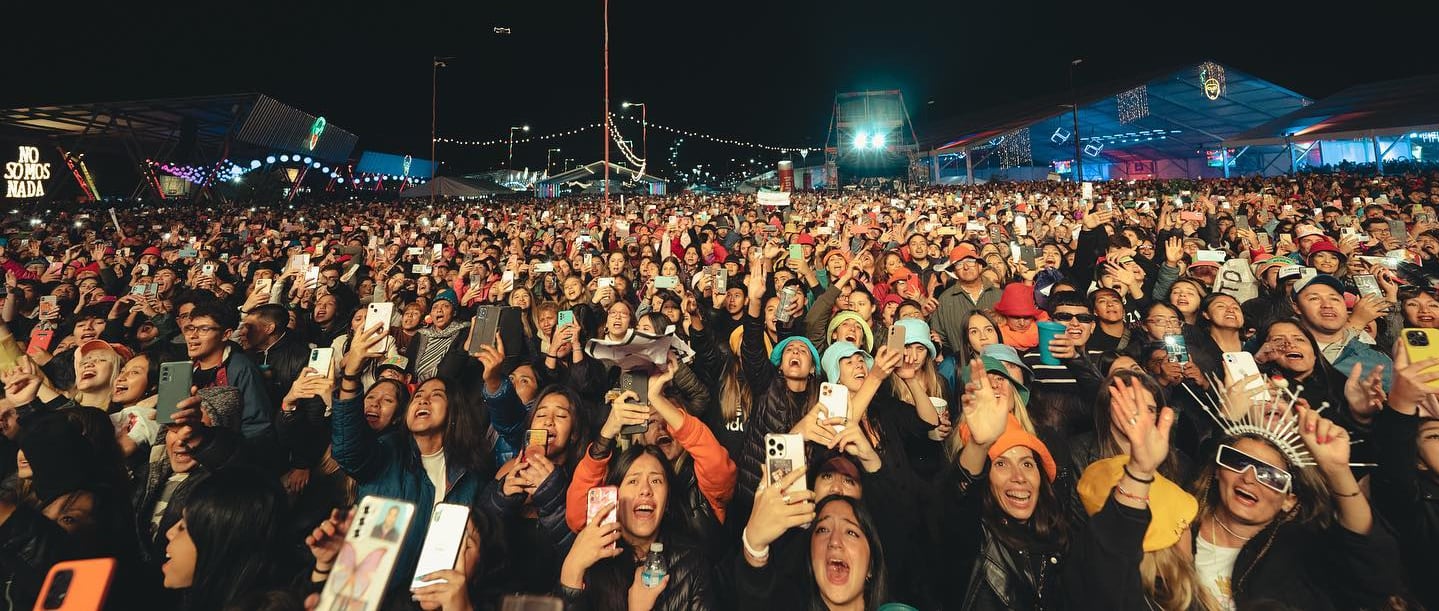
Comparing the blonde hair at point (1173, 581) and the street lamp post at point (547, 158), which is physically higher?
the street lamp post at point (547, 158)

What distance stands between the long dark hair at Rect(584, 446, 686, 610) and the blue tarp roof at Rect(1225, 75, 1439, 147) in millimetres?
35026

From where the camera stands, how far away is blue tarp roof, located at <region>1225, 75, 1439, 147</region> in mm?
23547

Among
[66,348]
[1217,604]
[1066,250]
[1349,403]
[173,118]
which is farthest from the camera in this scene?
[173,118]

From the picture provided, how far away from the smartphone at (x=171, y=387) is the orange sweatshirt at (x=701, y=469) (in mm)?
2342

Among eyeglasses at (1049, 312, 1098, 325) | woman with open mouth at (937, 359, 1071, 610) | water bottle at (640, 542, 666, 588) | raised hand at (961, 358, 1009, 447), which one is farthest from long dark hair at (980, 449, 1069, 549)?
eyeglasses at (1049, 312, 1098, 325)

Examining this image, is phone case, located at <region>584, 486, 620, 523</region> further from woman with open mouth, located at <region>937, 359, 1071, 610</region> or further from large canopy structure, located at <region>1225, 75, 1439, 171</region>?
large canopy structure, located at <region>1225, 75, 1439, 171</region>

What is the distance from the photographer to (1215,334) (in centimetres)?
486

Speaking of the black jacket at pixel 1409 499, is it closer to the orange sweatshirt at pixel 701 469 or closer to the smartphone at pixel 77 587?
the orange sweatshirt at pixel 701 469

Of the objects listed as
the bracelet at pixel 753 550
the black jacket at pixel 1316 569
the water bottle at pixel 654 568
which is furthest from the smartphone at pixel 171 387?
the black jacket at pixel 1316 569

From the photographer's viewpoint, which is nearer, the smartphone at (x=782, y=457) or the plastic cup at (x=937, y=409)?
the smartphone at (x=782, y=457)

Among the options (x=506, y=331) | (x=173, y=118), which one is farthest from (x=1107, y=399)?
(x=173, y=118)

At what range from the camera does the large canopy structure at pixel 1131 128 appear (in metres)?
35.1

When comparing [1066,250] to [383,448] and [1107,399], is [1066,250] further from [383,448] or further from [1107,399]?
[383,448]

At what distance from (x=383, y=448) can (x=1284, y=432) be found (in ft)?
15.3
